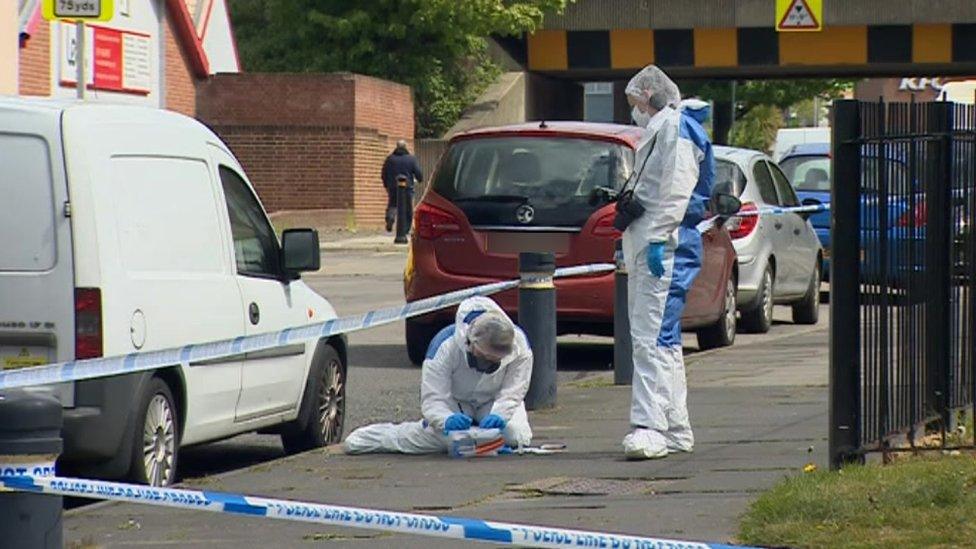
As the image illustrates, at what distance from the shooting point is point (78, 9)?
19.3 m

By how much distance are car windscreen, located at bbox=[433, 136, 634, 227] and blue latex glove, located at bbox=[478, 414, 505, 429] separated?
4.19m

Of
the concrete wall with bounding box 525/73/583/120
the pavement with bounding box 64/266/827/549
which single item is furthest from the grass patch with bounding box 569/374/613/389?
the concrete wall with bounding box 525/73/583/120

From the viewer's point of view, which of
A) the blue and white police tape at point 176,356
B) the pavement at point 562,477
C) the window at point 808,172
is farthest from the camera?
the window at point 808,172

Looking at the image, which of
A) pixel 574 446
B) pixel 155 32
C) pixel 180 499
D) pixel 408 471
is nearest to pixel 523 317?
pixel 574 446

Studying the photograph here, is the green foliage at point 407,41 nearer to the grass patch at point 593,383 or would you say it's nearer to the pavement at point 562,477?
the grass patch at point 593,383

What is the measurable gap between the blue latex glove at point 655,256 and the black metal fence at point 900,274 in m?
1.24

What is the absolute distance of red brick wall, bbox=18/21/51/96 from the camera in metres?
30.9

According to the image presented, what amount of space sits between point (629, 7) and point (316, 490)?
30627 mm

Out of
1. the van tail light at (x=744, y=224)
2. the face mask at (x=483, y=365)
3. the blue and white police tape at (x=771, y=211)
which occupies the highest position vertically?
the blue and white police tape at (x=771, y=211)

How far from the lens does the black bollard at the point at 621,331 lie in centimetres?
1368

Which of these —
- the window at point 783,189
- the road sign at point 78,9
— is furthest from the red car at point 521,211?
the road sign at point 78,9

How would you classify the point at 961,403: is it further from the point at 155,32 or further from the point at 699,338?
the point at 155,32

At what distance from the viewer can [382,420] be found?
1261cm

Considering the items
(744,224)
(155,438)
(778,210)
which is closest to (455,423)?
(155,438)
